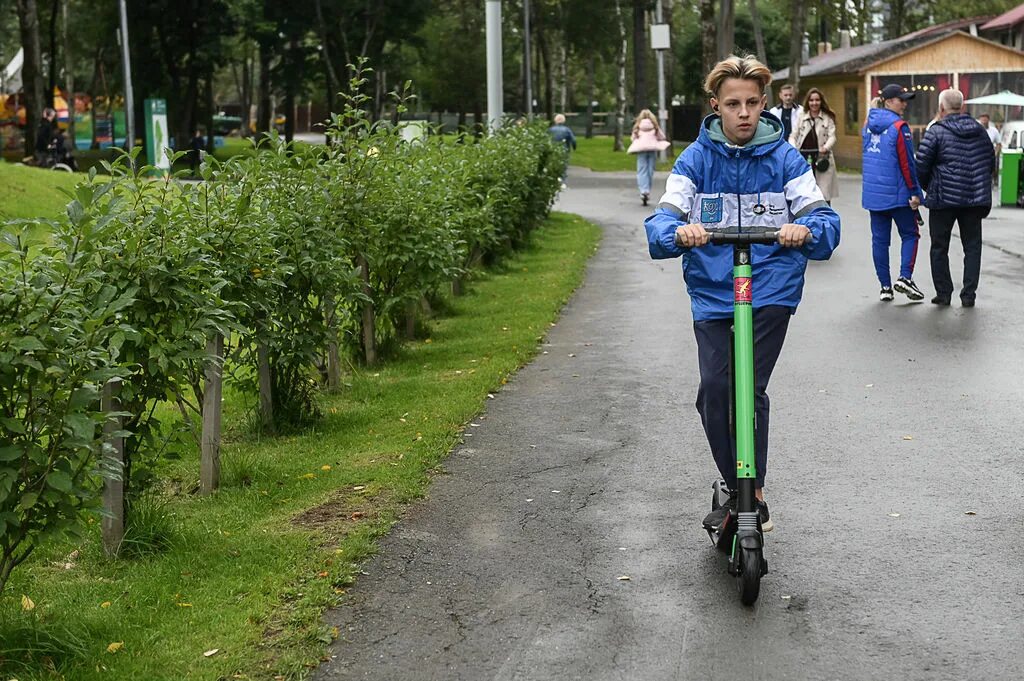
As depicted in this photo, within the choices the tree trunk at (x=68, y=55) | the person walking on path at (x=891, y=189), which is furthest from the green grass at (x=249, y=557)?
the tree trunk at (x=68, y=55)

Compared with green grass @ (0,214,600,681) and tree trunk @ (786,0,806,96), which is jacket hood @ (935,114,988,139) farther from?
tree trunk @ (786,0,806,96)

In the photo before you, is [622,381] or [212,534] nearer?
[212,534]

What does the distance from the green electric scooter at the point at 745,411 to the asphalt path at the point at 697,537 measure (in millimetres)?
140

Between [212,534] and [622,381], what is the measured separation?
427 cm

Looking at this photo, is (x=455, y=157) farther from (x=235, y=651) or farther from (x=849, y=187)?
(x=849, y=187)

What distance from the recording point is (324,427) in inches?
331

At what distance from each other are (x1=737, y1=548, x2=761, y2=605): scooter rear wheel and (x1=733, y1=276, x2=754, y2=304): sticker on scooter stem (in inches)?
32.7

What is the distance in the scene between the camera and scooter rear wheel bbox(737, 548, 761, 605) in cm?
505

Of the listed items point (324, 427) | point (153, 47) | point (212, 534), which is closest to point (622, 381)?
point (324, 427)

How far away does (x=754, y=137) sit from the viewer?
540cm

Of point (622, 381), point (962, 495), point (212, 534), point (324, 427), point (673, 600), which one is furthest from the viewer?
point (622, 381)

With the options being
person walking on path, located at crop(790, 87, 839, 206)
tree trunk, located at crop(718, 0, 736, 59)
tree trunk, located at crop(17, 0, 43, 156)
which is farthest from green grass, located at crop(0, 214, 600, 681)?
tree trunk, located at crop(718, 0, 736, 59)

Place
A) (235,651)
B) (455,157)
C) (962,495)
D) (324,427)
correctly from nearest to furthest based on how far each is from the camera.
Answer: (235,651), (962,495), (324,427), (455,157)

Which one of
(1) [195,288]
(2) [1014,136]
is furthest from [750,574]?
(2) [1014,136]
